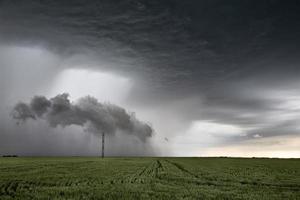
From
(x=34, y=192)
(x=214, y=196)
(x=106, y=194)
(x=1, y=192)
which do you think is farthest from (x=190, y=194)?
(x=1, y=192)

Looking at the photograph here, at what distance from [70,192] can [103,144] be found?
114 metres

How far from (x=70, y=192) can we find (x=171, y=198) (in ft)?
21.7

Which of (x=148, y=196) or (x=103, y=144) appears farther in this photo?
(x=103, y=144)

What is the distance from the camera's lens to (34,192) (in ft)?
78.0

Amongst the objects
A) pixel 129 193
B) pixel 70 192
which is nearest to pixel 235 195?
pixel 129 193

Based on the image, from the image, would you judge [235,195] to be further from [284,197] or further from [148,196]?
[148,196]

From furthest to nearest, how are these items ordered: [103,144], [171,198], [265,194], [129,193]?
1. [103,144]
2. [265,194]
3. [129,193]
4. [171,198]

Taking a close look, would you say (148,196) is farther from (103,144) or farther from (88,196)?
(103,144)

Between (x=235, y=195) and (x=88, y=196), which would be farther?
(x=235, y=195)

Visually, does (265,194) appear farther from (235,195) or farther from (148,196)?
(148,196)

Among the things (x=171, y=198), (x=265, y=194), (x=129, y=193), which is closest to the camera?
(x=171, y=198)

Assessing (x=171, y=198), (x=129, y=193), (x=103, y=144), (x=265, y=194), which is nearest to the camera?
(x=171, y=198)

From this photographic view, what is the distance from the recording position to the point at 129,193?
74.4ft

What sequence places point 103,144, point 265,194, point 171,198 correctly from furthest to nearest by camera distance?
point 103,144
point 265,194
point 171,198
